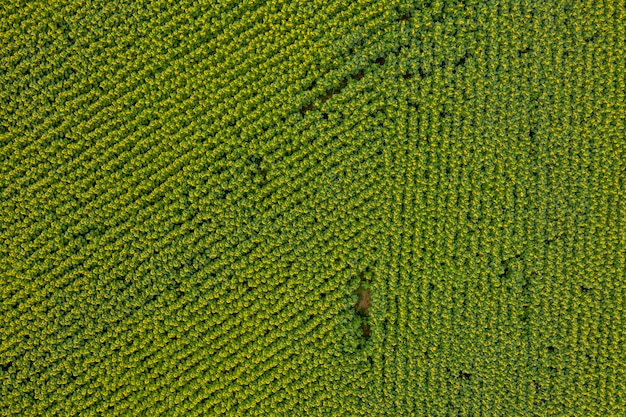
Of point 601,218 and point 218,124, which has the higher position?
point 218,124

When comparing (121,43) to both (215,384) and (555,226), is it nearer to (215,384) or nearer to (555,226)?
(215,384)

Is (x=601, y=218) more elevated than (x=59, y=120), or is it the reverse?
(x=59, y=120)

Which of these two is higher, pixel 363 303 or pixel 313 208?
pixel 313 208

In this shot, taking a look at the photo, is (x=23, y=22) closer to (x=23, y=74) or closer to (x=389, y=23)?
(x=23, y=74)

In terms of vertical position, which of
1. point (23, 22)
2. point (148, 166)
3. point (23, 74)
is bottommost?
point (148, 166)

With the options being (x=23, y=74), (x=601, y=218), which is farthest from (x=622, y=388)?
(x=23, y=74)

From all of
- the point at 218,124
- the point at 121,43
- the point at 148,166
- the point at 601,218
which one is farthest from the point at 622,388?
the point at 121,43
